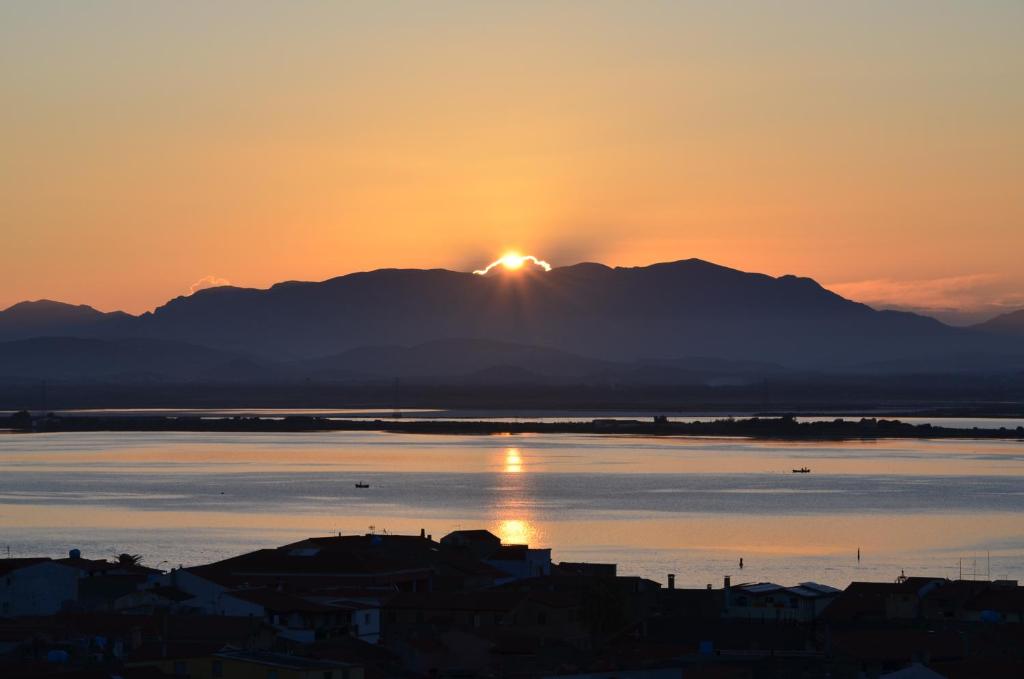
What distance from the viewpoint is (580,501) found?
268 ft

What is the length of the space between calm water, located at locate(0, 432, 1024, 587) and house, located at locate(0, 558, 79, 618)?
12.7 m

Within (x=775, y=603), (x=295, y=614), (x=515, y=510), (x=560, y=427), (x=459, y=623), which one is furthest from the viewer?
(x=560, y=427)

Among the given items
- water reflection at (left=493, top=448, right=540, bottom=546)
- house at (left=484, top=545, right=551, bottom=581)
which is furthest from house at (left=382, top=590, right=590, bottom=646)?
water reflection at (left=493, top=448, right=540, bottom=546)

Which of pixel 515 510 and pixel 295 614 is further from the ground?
pixel 515 510

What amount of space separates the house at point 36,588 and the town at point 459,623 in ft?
0.10

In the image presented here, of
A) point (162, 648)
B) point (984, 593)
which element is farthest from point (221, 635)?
point (984, 593)

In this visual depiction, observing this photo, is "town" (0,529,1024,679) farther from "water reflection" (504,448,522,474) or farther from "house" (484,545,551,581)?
"water reflection" (504,448,522,474)

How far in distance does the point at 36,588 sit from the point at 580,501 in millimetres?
42272

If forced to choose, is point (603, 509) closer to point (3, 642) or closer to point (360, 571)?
point (360, 571)

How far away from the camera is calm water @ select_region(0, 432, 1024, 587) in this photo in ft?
193

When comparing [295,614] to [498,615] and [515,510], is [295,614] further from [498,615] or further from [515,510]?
[515,510]

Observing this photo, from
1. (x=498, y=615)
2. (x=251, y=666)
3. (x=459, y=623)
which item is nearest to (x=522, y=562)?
(x=498, y=615)

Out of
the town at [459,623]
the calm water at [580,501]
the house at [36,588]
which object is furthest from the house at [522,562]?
the house at [36,588]

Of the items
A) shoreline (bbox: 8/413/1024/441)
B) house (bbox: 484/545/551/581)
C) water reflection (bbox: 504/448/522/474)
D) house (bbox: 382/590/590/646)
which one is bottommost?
house (bbox: 382/590/590/646)
